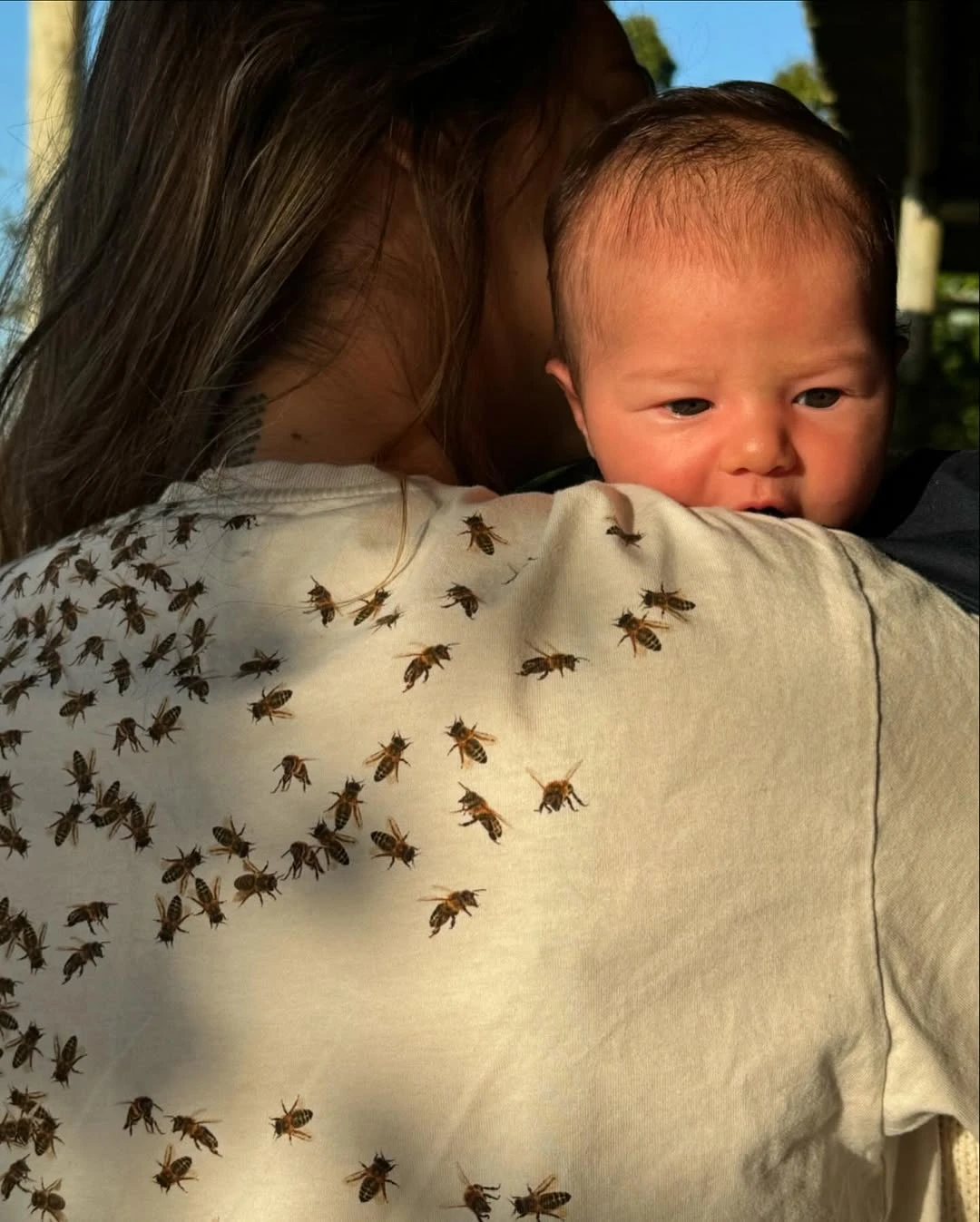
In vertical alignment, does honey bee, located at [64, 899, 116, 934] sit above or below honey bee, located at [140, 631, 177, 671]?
below

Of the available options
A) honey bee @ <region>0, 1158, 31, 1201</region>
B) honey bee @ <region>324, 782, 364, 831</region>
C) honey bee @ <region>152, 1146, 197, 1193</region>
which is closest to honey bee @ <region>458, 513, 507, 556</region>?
honey bee @ <region>324, 782, 364, 831</region>

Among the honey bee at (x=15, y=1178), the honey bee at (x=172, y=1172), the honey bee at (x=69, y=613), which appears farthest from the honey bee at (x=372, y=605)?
the honey bee at (x=15, y=1178)

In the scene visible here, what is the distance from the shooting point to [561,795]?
123cm

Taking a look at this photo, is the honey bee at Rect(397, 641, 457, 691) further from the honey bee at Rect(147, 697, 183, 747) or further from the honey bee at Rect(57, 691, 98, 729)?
the honey bee at Rect(57, 691, 98, 729)

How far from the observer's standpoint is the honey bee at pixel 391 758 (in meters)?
1.30

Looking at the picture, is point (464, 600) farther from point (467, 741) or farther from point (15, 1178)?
point (15, 1178)

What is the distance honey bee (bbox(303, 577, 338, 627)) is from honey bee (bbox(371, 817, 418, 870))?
188 mm

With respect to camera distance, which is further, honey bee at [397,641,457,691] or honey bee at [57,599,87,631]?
honey bee at [57,599,87,631]

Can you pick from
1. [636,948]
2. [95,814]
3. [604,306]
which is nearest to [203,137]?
[604,306]

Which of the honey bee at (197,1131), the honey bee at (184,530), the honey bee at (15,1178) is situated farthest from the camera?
the honey bee at (184,530)

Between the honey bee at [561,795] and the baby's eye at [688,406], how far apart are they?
1.81ft

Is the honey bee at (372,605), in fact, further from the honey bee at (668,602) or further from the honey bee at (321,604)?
the honey bee at (668,602)

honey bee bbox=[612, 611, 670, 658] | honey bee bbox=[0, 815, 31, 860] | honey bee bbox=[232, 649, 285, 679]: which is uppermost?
honey bee bbox=[612, 611, 670, 658]

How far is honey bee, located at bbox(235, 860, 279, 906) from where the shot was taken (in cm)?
132
